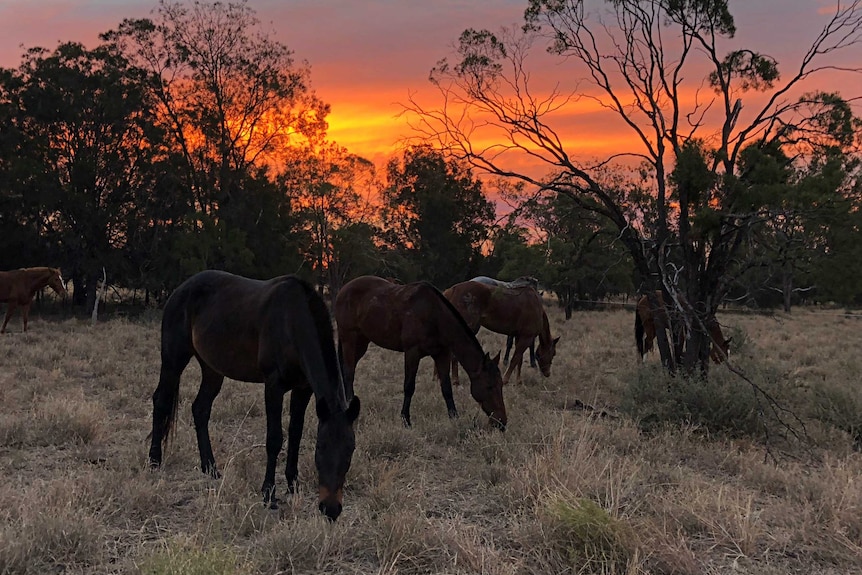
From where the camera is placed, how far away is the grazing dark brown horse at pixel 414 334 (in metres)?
6.84

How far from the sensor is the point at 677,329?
A: 894cm

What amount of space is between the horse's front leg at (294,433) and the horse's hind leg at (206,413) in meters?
0.88

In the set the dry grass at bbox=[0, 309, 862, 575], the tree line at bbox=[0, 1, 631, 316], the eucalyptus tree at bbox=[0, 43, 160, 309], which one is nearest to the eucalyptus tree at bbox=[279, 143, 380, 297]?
the tree line at bbox=[0, 1, 631, 316]

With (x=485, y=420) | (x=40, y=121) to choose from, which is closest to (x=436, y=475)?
(x=485, y=420)

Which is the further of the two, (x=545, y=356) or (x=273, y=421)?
(x=545, y=356)

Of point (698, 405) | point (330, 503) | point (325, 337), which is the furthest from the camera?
point (698, 405)

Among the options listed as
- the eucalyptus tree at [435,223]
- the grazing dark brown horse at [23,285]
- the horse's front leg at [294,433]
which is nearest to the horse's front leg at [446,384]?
the horse's front leg at [294,433]

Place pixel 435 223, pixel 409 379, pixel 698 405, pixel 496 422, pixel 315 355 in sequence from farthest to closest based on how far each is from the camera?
pixel 435 223 < pixel 409 379 < pixel 698 405 < pixel 496 422 < pixel 315 355

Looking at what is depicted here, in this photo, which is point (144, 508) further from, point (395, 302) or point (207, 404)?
point (395, 302)

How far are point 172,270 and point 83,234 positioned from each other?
3.96 m

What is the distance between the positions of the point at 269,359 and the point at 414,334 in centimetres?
314

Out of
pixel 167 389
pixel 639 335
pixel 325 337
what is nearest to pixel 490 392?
pixel 325 337

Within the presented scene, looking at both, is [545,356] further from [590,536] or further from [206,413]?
[590,536]

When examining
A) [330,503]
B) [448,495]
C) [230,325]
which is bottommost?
[448,495]
